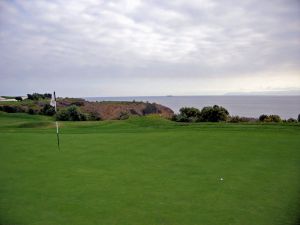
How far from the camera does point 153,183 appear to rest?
4.84m

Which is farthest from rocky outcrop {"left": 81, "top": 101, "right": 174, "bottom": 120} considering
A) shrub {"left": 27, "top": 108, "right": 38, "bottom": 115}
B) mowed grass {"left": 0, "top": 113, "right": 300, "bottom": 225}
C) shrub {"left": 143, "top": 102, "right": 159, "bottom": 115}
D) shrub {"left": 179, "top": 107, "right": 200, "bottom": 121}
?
mowed grass {"left": 0, "top": 113, "right": 300, "bottom": 225}

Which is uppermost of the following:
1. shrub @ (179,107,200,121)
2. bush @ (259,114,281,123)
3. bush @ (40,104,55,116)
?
bush @ (40,104,55,116)

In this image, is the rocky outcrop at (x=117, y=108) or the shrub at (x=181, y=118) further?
the rocky outcrop at (x=117, y=108)

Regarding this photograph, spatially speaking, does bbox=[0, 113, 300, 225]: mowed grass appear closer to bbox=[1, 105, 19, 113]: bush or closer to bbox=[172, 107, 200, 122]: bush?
bbox=[172, 107, 200, 122]: bush

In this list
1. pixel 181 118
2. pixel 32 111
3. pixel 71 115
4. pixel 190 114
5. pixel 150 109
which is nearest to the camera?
pixel 181 118

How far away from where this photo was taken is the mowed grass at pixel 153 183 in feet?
12.1

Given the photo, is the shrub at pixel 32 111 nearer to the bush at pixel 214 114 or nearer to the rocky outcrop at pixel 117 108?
the rocky outcrop at pixel 117 108

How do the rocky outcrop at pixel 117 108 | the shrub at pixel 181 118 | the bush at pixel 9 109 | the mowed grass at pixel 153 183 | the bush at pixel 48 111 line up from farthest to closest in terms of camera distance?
the rocky outcrop at pixel 117 108 < the bush at pixel 9 109 < the bush at pixel 48 111 < the shrub at pixel 181 118 < the mowed grass at pixel 153 183

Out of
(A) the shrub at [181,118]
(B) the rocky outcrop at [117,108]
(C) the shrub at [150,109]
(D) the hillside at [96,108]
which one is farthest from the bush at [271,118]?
Answer: (C) the shrub at [150,109]

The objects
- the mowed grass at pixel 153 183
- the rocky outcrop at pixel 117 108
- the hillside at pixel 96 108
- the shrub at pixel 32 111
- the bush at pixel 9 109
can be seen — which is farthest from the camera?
the rocky outcrop at pixel 117 108

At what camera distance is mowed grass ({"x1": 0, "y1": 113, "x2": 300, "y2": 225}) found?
3.68 meters

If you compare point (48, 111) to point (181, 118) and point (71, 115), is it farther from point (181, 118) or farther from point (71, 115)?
point (181, 118)

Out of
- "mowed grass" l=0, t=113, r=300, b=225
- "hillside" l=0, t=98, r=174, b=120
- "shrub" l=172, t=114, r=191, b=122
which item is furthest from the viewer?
"hillside" l=0, t=98, r=174, b=120

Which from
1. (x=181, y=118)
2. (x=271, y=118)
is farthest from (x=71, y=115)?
(x=271, y=118)
